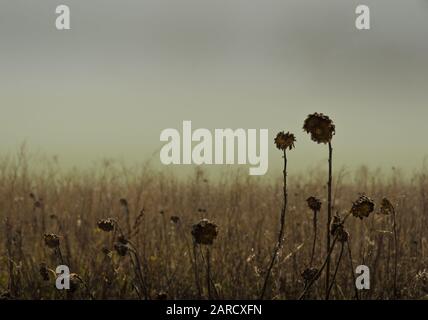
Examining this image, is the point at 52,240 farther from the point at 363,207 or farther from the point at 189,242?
the point at 189,242

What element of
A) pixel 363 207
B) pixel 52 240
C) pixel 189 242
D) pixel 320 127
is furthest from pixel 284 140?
pixel 189 242

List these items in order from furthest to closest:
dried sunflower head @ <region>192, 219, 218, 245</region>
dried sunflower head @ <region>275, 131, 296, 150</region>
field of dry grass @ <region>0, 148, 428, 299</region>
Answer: field of dry grass @ <region>0, 148, 428, 299</region>
dried sunflower head @ <region>275, 131, 296, 150</region>
dried sunflower head @ <region>192, 219, 218, 245</region>

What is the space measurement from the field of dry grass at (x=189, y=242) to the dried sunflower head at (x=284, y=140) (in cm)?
45

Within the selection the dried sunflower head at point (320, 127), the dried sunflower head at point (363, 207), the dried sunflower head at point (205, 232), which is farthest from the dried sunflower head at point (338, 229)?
the dried sunflower head at point (205, 232)

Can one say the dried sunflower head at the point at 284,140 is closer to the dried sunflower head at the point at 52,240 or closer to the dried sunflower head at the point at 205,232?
the dried sunflower head at the point at 205,232

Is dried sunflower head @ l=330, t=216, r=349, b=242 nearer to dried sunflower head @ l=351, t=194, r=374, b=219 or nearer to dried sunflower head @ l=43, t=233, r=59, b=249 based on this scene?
dried sunflower head @ l=351, t=194, r=374, b=219

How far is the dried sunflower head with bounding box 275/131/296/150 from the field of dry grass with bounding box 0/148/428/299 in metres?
0.45

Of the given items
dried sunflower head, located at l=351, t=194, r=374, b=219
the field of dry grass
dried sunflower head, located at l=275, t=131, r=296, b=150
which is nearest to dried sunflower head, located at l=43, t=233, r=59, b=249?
the field of dry grass

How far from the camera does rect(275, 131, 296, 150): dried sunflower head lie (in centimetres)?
268

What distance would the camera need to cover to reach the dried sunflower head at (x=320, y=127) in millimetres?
2510

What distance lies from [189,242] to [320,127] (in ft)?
10.2

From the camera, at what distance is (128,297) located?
4.06m
